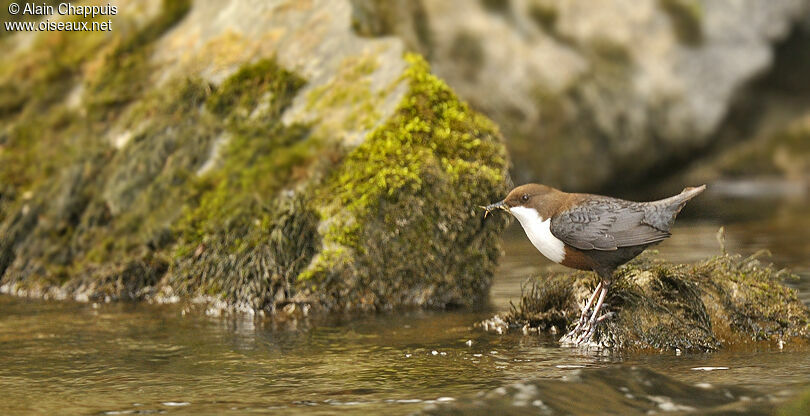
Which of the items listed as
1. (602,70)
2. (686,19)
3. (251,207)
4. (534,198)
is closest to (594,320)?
(534,198)

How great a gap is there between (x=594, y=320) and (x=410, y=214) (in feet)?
6.75

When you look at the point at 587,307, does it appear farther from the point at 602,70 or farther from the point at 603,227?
the point at 602,70

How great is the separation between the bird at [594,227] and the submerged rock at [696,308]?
0.53 ft

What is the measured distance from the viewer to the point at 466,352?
19.2ft

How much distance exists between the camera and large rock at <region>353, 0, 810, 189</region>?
47.8 ft

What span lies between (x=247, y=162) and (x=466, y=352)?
3253 millimetres

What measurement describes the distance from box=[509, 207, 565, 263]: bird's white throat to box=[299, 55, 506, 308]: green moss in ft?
5.36

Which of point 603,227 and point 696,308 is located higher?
point 603,227

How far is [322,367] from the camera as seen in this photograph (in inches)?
219

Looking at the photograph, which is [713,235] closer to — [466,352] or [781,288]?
[781,288]

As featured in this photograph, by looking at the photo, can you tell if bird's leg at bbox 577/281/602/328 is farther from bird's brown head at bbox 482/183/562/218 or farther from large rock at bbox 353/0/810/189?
large rock at bbox 353/0/810/189

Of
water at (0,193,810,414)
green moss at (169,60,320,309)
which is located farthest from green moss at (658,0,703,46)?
water at (0,193,810,414)

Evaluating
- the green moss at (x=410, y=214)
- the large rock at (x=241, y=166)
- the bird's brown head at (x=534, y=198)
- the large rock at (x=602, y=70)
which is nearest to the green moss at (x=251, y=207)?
the large rock at (x=241, y=166)

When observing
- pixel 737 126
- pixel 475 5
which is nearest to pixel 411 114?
pixel 475 5
